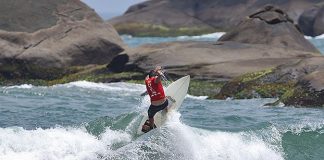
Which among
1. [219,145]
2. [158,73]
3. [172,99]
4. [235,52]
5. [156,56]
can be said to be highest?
[158,73]

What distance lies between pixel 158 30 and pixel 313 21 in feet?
80.4

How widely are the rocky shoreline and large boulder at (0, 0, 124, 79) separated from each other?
0.04m

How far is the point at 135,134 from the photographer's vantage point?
66.3 ft

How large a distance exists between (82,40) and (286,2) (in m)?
71.9

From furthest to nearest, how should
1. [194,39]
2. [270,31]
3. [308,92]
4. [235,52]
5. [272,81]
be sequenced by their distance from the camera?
[194,39]
[270,31]
[235,52]
[272,81]
[308,92]

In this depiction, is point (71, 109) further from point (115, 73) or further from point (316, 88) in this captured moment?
point (115, 73)

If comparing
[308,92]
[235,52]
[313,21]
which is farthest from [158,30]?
[308,92]

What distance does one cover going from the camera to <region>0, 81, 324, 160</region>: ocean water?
56.0 feet

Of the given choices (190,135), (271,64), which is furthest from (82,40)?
(190,135)

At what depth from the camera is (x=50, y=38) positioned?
1448 inches

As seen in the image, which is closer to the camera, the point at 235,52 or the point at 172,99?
the point at 172,99

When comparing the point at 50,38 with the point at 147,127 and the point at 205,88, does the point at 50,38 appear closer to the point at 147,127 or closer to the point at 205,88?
the point at 205,88

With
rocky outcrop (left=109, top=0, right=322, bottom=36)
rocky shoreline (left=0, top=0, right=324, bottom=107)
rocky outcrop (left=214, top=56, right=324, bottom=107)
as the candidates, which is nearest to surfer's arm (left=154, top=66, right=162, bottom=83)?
rocky outcrop (left=214, top=56, right=324, bottom=107)

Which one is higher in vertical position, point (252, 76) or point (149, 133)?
point (149, 133)
